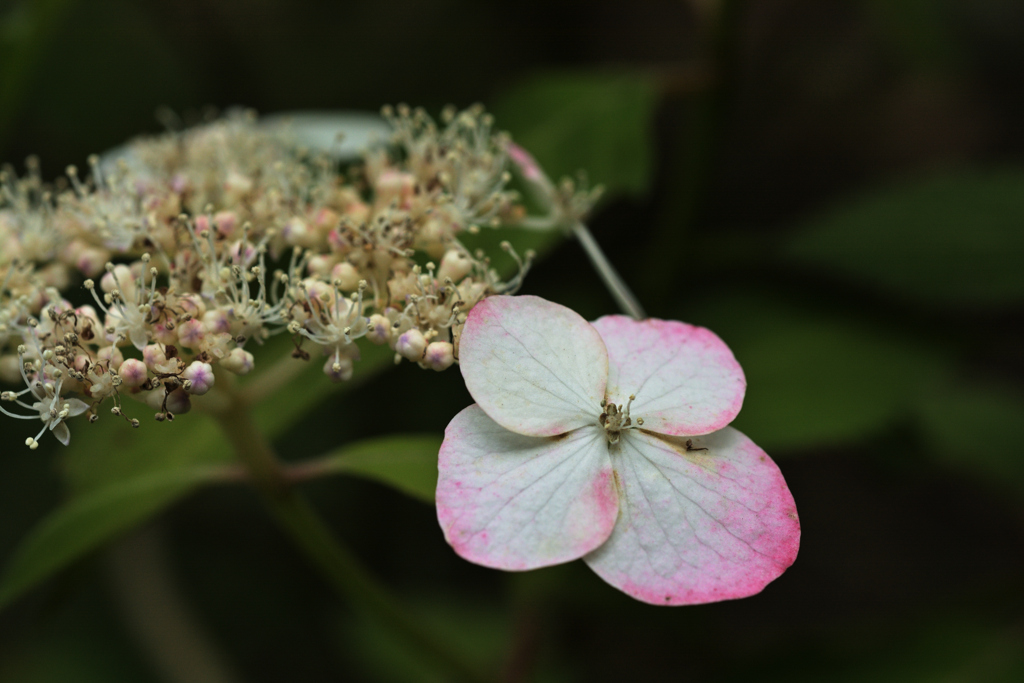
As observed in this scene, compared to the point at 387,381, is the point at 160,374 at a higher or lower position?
higher

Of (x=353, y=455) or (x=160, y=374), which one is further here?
(x=353, y=455)

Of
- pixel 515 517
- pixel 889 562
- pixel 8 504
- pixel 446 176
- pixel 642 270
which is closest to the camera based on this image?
pixel 515 517

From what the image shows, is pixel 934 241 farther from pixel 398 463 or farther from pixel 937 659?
pixel 398 463

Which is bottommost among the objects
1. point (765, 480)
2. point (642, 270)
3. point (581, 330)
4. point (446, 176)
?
point (642, 270)

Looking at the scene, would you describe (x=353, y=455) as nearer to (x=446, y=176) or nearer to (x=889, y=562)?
(x=446, y=176)

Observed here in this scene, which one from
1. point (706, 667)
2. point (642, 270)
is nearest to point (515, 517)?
point (642, 270)

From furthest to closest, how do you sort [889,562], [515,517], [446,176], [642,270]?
1. [889,562]
2. [642,270]
3. [446,176]
4. [515,517]

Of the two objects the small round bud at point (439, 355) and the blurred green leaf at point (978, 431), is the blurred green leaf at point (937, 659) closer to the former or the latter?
the blurred green leaf at point (978, 431)
